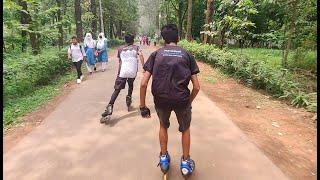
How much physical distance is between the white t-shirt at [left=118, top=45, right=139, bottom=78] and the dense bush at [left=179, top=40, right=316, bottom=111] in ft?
14.0

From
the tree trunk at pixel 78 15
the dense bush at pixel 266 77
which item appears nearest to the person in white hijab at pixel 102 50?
→ the dense bush at pixel 266 77

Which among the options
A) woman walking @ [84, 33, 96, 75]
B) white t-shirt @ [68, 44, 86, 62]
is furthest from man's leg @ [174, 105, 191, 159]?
woman walking @ [84, 33, 96, 75]

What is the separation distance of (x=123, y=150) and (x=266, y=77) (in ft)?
21.8

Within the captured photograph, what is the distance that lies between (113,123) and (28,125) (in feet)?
6.14

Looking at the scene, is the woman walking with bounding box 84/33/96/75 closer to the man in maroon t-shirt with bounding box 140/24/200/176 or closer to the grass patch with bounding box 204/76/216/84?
the grass patch with bounding box 204/76/216/84

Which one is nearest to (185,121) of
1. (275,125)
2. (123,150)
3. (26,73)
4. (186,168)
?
(186,168)

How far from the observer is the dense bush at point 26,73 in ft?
35.8

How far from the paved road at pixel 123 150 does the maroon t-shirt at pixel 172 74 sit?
117 centimetres

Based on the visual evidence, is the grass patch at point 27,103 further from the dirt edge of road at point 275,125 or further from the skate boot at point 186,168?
the skate boot at point 186,168

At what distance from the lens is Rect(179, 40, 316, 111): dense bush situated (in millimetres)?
9695

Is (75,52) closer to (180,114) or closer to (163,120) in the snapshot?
(163,120)

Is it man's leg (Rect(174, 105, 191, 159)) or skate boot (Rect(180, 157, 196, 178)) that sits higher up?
man's leg (Rect(174, 105, 191, 159))

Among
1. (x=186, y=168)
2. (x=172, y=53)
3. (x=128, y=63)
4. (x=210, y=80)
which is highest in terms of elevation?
(x=172, y=53)

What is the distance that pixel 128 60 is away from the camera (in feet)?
27.2
